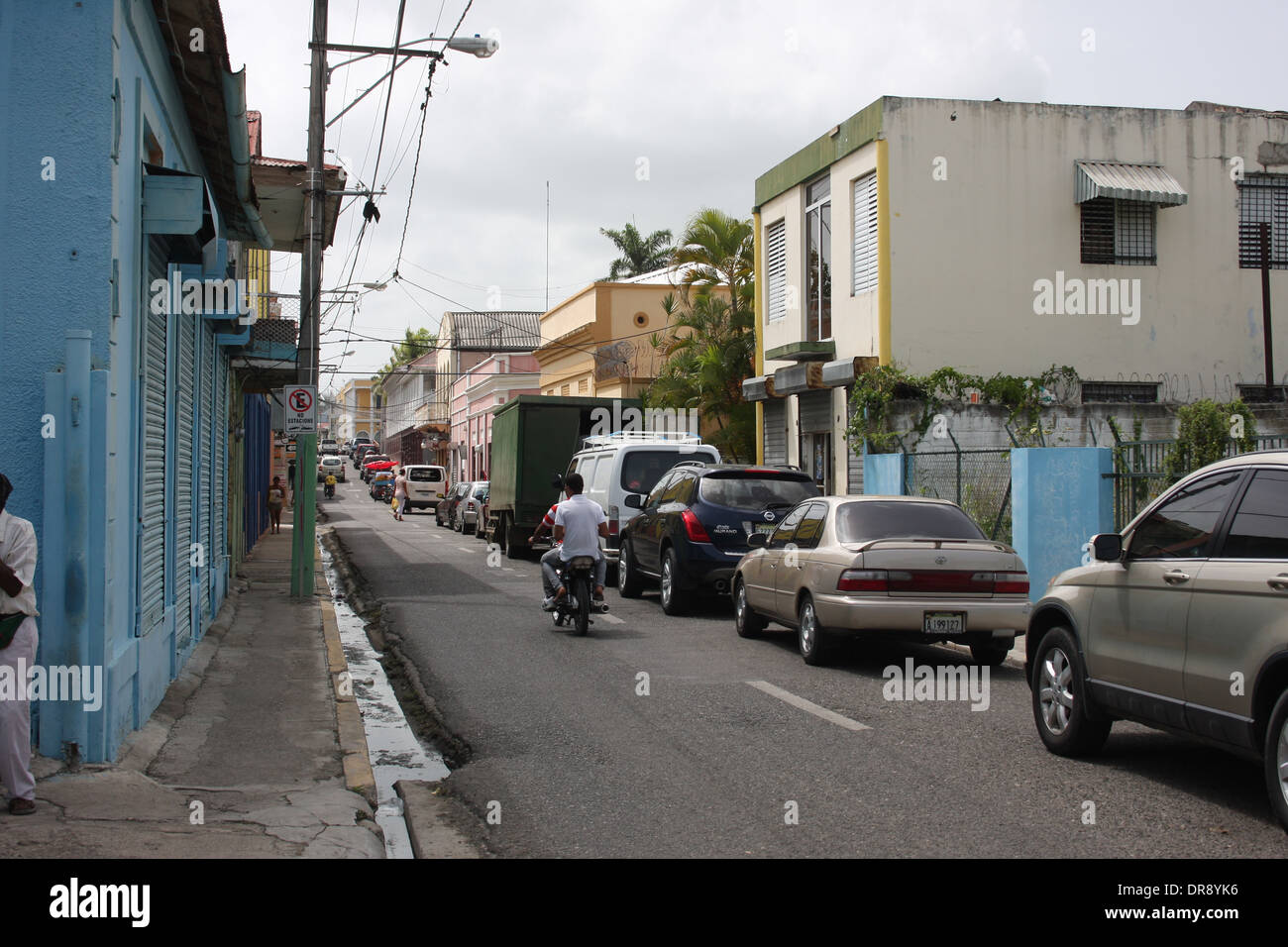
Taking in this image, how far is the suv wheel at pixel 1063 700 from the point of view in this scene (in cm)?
746

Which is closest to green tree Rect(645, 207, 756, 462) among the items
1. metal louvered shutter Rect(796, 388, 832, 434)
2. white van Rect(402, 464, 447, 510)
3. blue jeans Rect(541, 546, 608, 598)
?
metal louvered shutter Rect(796, 388, 832, 434)

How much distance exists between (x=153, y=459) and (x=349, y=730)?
2523 mm

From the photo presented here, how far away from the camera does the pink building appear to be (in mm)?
61156

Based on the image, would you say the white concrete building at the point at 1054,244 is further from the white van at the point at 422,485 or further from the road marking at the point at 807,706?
the white van at the point at 422,485

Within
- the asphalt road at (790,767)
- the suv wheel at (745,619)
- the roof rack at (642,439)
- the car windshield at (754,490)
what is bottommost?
the asphalt road at (790,767)

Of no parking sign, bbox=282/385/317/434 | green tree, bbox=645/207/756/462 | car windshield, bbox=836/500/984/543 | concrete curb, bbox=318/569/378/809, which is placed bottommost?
concrete curb, bbox=318/569/378/809

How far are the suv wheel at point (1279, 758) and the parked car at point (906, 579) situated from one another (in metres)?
5.00

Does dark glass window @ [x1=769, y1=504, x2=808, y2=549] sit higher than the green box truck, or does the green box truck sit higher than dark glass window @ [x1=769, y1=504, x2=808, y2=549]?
the green box truck

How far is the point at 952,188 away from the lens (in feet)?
68.5

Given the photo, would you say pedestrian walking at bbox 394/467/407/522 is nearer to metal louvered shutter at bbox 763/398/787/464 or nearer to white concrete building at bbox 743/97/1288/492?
metal louvered shutter at bbox 763/398/787/464

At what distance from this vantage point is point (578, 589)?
13.7 metres

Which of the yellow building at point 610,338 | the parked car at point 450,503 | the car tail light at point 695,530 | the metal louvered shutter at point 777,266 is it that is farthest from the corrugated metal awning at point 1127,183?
the parked car at point 450,503

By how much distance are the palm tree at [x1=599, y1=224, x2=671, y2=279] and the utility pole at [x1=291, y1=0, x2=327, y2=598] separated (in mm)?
39104
